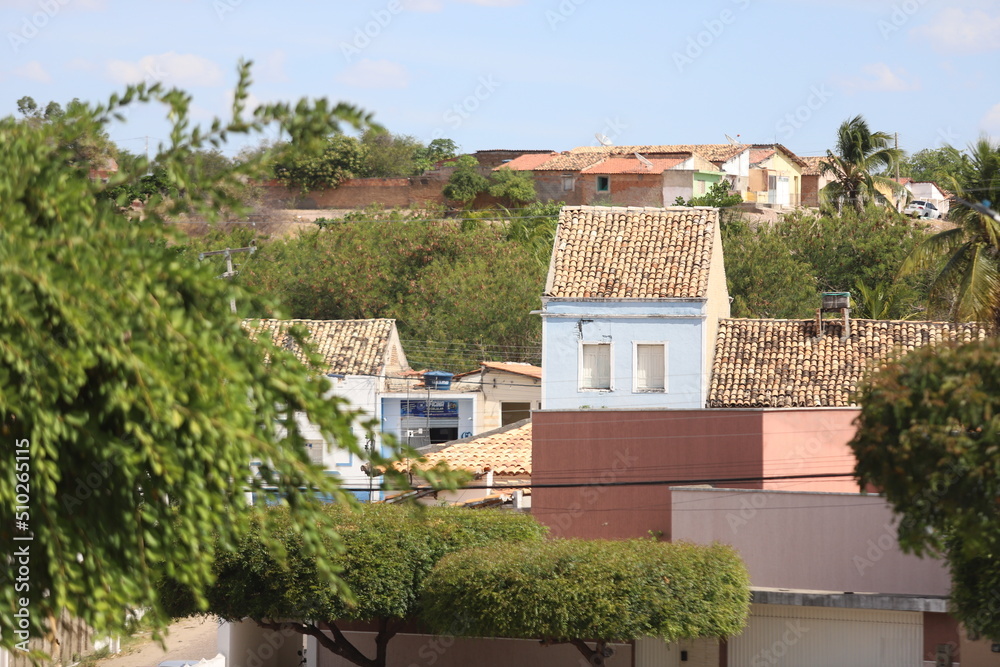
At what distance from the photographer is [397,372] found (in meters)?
41.2

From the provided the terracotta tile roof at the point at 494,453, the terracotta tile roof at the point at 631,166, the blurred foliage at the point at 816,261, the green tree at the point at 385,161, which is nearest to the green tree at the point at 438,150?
the green tree at the point at 385,161

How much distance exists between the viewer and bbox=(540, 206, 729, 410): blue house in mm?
28422

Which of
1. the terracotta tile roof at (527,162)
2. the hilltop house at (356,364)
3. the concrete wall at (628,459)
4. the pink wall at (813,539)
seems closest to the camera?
the pink wall at (813,539)

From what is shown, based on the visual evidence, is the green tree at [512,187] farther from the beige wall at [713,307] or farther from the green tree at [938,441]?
the green tree at [938,441]

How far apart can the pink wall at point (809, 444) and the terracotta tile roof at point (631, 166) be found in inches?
1575

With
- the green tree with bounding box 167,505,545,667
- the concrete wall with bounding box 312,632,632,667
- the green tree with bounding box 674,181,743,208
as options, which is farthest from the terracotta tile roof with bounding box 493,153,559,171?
the green tree with bounding box 167,505,545,667

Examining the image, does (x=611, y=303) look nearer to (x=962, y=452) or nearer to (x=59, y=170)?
(x=962, y=452)

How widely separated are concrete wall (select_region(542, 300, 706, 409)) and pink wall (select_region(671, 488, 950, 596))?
690 centimetres

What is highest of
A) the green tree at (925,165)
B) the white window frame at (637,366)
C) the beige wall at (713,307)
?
the green tree at (925,165)

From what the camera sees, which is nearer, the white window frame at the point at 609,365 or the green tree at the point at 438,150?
the white window frame at the point at 609,365

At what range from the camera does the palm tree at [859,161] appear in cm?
5916

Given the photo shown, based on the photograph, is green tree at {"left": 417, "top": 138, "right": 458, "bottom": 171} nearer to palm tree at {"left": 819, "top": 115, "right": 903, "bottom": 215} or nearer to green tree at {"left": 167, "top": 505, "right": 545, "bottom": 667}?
palm tree at {"left": 819, "top": 115, "right": 903, "bottom": 215}

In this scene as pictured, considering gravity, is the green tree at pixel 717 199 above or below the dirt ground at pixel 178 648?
above

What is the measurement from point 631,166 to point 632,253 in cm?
3741
